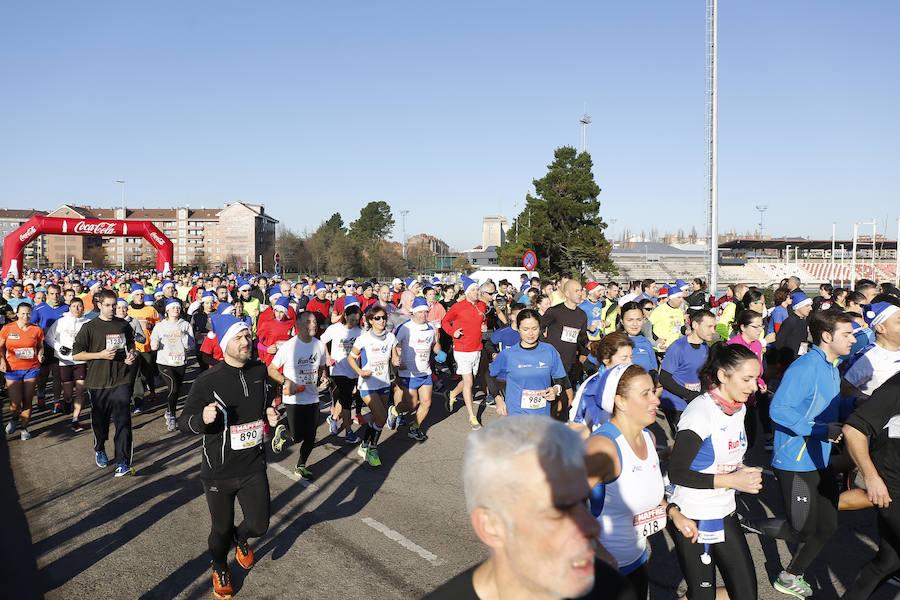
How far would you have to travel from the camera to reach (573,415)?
4957 mm

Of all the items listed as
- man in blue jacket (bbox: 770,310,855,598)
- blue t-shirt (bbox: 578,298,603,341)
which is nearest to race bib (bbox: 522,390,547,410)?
man in blue jacket (bbox: 770,310,855,598)

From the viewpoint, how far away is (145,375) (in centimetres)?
1077

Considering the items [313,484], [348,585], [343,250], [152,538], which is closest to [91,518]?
[152,538]

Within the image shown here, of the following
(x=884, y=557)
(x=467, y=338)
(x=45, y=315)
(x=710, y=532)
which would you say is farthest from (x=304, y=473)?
(x=45, y=315)

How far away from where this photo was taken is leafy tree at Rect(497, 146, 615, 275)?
42.1 m

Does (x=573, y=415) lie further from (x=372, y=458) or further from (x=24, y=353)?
(x=24, y=353)

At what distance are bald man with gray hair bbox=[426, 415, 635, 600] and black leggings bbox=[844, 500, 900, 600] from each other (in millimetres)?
3260

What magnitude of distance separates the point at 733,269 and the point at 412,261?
4089 centimetres

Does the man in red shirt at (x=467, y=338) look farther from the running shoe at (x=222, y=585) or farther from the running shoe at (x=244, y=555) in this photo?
the running shoe at (x=222, y=585)

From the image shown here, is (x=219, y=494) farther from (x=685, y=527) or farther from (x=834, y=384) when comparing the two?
(x=834, y=384)

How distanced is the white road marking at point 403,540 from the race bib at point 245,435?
5.07 ft

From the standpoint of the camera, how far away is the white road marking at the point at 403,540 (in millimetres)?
5116

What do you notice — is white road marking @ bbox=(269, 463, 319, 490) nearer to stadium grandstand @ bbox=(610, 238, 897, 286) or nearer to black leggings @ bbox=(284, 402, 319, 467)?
black leggings @ bbox=(284, 402, 319, 467)

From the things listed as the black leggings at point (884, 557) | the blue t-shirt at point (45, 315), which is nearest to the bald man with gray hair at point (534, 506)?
the black leggings at point (884, 557)
